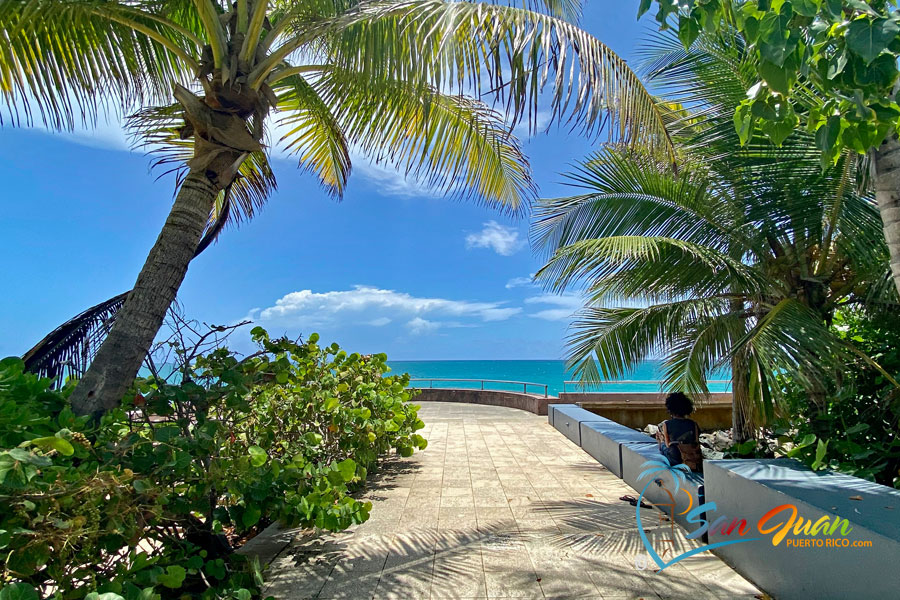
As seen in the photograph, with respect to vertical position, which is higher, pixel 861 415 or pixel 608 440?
pixel 861 415

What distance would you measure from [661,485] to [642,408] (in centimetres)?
945

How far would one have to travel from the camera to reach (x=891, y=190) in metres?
2.90

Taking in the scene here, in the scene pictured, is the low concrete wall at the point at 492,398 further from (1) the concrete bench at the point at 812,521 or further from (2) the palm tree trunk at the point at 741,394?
(1) the concrete bench at the point at 812,521

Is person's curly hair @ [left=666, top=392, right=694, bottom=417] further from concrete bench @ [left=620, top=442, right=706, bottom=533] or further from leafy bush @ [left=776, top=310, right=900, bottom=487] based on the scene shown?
leafy bush @ [left=776, top=310, right=900, bottom=487]

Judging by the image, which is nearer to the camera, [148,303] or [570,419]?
[148,303]

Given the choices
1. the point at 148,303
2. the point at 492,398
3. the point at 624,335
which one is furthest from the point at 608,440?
the point at 492,398

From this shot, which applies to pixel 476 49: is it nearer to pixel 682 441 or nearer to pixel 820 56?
pixel 820 56

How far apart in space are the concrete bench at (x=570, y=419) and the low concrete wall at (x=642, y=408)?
2.25 m

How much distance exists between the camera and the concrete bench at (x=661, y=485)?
4.27 metres

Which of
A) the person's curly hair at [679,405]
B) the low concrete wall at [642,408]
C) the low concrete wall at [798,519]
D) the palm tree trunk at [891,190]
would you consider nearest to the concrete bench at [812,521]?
the low concrete wall at [798,519]

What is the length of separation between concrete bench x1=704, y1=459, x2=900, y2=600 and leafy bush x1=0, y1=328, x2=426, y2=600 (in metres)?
2.63

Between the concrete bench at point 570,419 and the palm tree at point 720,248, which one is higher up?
the palm tree at point 720,248

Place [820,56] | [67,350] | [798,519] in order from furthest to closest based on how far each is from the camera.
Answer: [67,350], [798,519], [820,56]

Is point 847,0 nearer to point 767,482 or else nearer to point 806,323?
point 767,482
